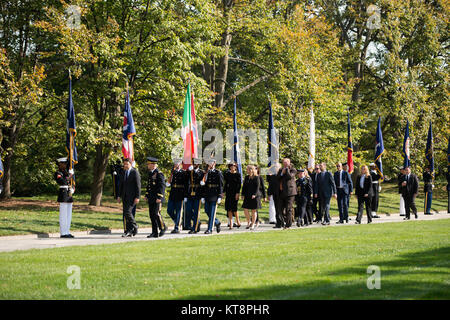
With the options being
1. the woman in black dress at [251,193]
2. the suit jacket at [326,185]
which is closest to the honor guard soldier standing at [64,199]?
the woman in black dress at [251,193]

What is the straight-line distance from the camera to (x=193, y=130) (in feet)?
55.9

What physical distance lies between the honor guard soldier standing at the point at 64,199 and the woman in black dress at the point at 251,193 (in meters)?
5.79

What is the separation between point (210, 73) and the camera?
1209 inches

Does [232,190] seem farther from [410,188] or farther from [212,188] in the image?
[410,188]

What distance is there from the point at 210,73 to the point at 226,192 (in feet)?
45.3

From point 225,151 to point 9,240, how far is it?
1535 centimetres

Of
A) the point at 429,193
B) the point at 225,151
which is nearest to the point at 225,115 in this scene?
the point at 225,151

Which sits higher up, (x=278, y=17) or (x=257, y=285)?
(x=278, y=17)

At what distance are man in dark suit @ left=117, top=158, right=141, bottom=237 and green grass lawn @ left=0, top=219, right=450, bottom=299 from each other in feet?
8.58

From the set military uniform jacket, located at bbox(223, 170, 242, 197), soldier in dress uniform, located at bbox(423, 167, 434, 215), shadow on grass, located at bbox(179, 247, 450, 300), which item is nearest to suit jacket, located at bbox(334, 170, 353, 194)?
military uniform jacket, located at bbox(223, 170, 242, 197)

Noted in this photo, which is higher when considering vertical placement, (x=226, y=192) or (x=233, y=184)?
(x=233, y=184)

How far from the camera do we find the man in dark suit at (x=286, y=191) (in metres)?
17.0

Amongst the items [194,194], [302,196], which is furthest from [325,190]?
[194,194]

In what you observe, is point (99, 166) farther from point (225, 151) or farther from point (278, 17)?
point (278, 17)
